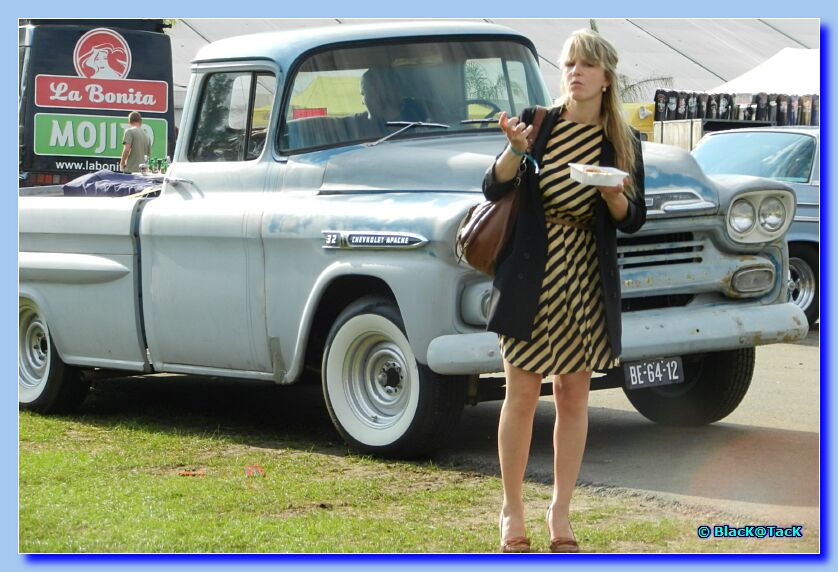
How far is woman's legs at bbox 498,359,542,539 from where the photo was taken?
187 inches

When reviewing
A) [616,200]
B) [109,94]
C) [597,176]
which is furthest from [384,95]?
[109,94]

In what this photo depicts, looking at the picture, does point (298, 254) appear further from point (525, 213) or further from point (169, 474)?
point (525, 213)

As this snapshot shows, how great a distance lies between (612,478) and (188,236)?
8.70ft

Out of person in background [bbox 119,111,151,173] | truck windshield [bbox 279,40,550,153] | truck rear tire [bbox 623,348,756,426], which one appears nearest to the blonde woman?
truck windshield [bbox 279,40,550,153]

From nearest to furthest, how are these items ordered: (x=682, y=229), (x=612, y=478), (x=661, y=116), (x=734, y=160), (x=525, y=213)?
(x=525, y=213), (x=612, y=478), (x=682, y=229), (x=734, y=160), (x=661, y=116)

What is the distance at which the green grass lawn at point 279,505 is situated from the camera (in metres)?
5.06

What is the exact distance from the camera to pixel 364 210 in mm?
6613

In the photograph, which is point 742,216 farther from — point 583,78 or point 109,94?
point 109,94

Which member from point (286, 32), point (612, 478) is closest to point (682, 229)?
point (612, 478)

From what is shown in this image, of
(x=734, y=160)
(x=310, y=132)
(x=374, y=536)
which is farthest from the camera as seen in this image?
(x=734, y=160)

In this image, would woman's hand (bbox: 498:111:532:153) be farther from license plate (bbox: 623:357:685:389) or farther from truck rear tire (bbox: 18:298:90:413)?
truck rear tire (bbox: 18:298:90:413)

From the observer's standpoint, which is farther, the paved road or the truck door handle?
the truck door handle

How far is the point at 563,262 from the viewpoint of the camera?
476cm

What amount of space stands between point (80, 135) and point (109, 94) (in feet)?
2.99
